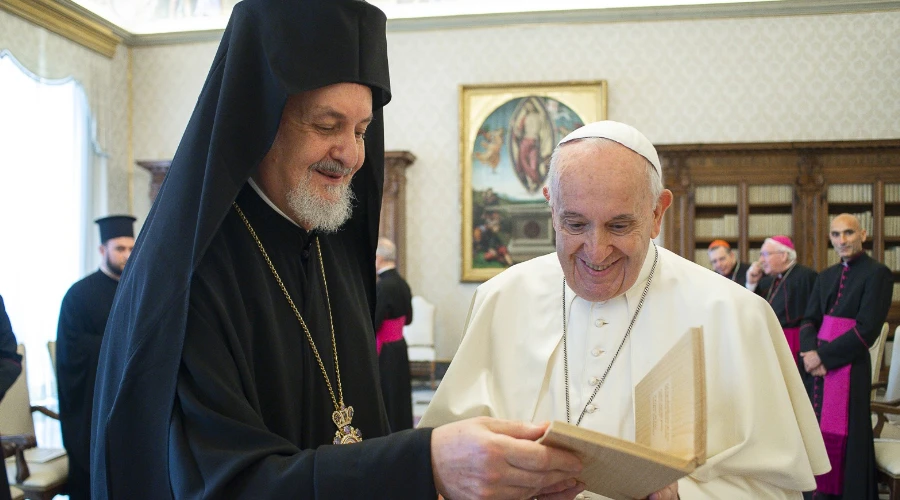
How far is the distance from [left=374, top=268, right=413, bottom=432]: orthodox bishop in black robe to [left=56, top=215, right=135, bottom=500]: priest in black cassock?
229 cm

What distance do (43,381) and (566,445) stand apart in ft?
27.3

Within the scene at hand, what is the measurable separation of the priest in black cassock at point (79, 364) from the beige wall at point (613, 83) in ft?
15.5

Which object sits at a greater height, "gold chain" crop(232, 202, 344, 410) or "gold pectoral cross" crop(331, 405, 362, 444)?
"gold chain" crop(232, 202, 344, 410)

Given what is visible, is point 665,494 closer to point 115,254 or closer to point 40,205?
point 115,254

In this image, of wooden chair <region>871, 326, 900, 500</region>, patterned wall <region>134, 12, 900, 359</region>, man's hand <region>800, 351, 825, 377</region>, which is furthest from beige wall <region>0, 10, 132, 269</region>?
wooden chair <region>871, 326, 900, 500</region>

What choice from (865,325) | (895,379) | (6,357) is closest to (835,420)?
(895,379)

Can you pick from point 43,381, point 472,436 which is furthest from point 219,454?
point 43,381

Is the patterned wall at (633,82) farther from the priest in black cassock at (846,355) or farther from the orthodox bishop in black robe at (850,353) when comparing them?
the orthodox bishop in black robe at (850,353)

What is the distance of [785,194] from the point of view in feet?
29.2

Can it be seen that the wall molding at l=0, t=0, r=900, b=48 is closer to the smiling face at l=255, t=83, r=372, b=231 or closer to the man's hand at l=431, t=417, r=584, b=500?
the smiling face at l=255, t=83, r=372, b=231

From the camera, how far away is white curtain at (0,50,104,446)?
302 inches

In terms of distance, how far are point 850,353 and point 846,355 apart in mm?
30

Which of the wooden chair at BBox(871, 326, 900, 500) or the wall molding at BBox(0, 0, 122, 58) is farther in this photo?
the wall molding at BBox(0, 0, 122, 58)

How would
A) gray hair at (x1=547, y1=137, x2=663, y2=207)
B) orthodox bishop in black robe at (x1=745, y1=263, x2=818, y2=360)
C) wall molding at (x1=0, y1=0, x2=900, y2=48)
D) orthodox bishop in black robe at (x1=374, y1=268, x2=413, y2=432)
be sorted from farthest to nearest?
wall molding at (x1=0, y1=0, x2=900, y2=48) < orthodox bishop in black robe at (x1=745, y1=263, x2=818, y2=360) < orthodox bishop in black robe at (x1=374, y1=268, x2=413, y2=432) < gray hair at (x1=547, y1=137, x2=663, y2=207)
